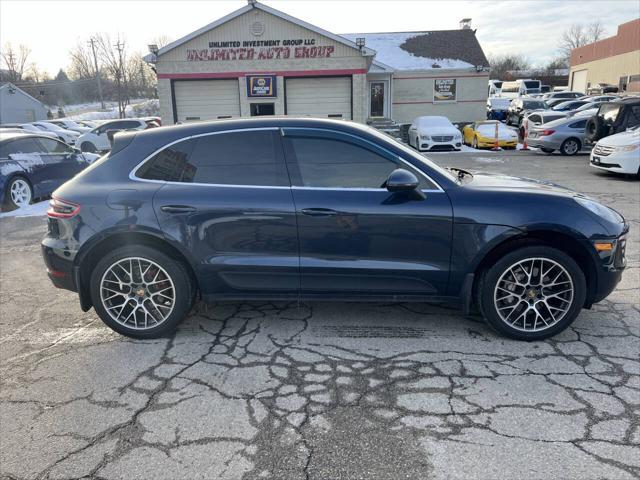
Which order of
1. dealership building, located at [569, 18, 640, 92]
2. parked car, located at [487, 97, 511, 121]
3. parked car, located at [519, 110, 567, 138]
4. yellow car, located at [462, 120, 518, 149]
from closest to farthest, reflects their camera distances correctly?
yellow car, located at [462, 120, 518, 149]
parked car, located at [519, 110, 567, 138]
parked car, located at [487, 97, 511, 121]
dealership building, located at [569, 18, 640, 92]

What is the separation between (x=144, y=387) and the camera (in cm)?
319

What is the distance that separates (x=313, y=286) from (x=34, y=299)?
309 cm

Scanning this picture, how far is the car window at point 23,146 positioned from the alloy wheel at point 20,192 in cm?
58

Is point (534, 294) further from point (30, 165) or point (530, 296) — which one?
point (30, 165)

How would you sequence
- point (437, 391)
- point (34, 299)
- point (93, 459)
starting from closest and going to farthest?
point (93, 459) < point (437, 391) < point (34, 299)

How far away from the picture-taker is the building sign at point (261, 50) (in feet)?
66.0

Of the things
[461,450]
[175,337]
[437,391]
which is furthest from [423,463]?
[175,337]

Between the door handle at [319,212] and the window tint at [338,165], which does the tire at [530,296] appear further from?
the door handle at [319,212]

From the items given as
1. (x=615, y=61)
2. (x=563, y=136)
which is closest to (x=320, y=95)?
(x=563, y=136)

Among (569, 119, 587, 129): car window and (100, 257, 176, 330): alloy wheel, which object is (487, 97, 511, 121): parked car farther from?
(100, 257, 176, 330): alloy wheel

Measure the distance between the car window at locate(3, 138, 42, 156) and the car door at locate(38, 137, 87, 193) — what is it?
14 cm

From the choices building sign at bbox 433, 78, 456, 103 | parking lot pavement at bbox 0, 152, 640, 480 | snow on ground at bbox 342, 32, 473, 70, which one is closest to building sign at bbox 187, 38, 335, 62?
snow on ground at bbox 342, 32, 473, 70

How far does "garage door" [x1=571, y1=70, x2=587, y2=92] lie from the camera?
50.4 m

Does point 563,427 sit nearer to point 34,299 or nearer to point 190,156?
point 190,156
